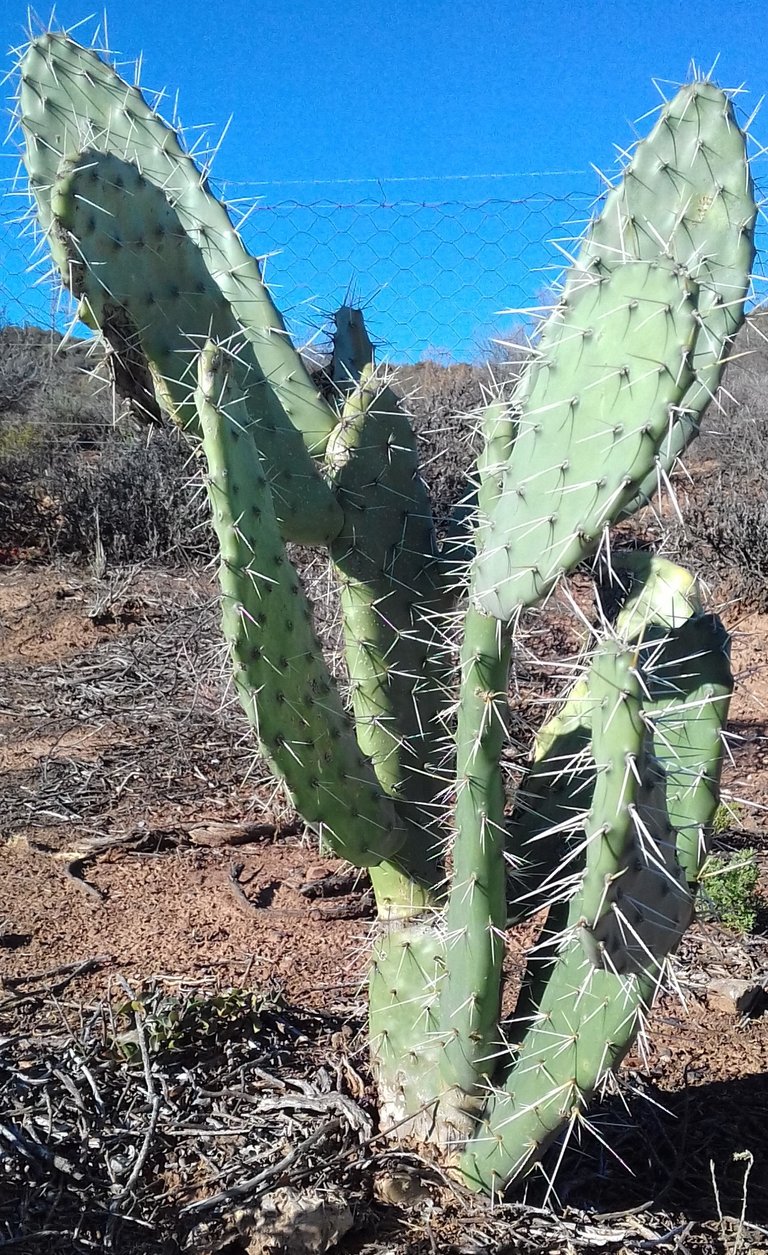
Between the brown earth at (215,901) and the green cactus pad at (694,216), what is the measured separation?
567 millimetres

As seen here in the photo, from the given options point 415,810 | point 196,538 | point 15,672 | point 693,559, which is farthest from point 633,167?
point 196,538

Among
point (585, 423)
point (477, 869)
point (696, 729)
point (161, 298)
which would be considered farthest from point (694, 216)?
point (477, 869)

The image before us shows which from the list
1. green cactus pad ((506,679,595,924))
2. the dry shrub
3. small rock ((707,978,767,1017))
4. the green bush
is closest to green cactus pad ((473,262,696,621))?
green cactus pad ((506,679,595,924))

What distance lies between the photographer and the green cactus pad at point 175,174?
77.2 inches

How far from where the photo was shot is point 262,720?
1.61 metres

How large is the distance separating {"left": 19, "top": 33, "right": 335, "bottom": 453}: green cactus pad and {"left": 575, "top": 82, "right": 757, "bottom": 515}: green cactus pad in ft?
2.23

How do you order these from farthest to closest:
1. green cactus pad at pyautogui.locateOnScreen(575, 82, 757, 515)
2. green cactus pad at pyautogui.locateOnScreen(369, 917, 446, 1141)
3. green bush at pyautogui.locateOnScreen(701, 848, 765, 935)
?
1. green bush at pyautogui.locateOnScreen(701, 848, 765, 935)
2. green cactus pad at pyautogui.locateOnScreen(369, 917, 446, 1141)
3. green cactus pad at pyautogui.locateOnScreen(575, 82, 757, 515)

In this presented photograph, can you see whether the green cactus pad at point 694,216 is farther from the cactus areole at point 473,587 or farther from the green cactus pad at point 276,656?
the green cactus pad at point 276,656

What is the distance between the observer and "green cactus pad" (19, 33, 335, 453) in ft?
6.44

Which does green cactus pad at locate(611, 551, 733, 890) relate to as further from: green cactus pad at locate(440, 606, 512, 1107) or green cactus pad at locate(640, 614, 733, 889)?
green cactus pad at locate(440, 606, 512, 1107)

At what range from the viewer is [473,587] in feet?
5.04

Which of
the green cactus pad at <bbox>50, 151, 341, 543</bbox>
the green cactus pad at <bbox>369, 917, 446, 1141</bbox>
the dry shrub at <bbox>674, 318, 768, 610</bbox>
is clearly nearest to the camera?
the green cactus pad at <bbox>50, 151, 341, 543</bbox>

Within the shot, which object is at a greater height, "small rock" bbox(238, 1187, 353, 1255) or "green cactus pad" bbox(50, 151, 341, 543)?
"green cactus pad" bbox(50, 151, 341, 543)

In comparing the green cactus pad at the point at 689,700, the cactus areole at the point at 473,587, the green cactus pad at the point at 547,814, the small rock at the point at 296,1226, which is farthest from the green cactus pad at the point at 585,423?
the small rock at the point at 296,1226
